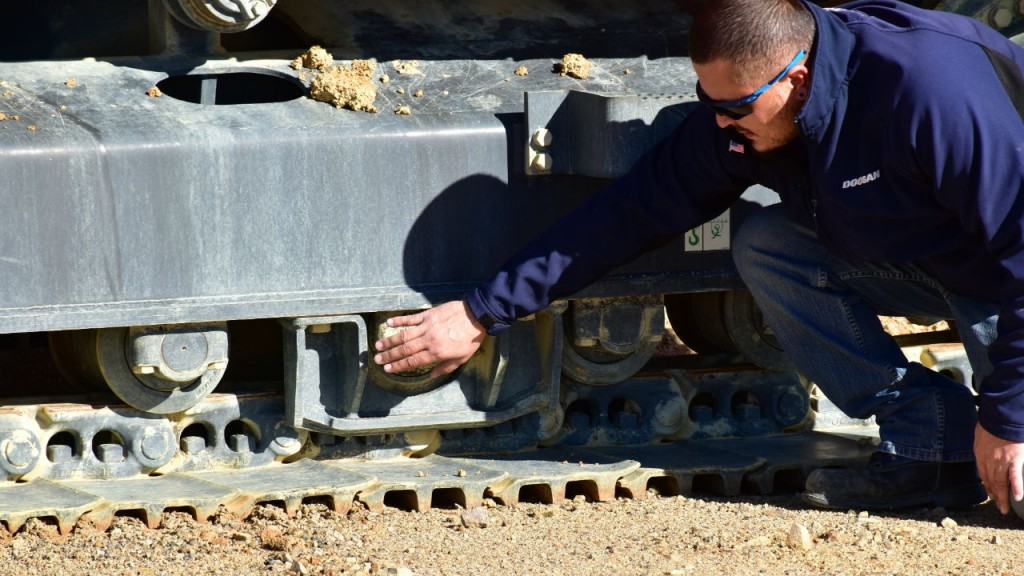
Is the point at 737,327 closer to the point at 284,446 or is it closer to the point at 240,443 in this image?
the point at 284,446

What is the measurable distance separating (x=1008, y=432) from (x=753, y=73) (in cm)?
92

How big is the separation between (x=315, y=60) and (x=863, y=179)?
4.35ft

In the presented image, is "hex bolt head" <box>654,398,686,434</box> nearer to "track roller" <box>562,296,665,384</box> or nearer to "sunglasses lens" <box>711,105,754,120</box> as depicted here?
"track roller" <box>562,296,665,384</box>

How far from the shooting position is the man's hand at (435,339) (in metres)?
3.62

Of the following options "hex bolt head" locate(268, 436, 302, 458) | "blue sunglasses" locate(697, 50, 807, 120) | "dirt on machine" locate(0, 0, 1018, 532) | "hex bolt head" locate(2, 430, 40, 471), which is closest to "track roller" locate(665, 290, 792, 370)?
"dirt on machine" locate(0, 0, 1018, 532)

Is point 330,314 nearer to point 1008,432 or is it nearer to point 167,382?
point 167,382

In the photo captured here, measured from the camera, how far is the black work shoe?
366cm

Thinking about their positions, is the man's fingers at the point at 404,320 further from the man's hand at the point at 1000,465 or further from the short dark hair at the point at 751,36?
the man's hand at the point at 1000,465

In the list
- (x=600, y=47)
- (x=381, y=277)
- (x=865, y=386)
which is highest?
(x=600, y=47)

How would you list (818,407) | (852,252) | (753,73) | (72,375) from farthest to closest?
(818,407) → (72,375) → (852,252) → (753,73)

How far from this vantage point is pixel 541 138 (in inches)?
146

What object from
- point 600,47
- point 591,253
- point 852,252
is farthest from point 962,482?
point 600,47

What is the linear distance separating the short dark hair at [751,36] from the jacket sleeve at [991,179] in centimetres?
31

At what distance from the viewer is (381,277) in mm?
3660
